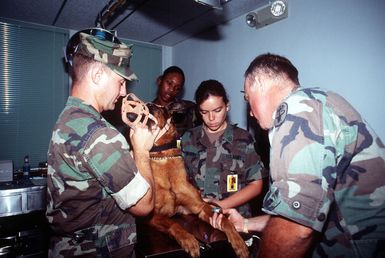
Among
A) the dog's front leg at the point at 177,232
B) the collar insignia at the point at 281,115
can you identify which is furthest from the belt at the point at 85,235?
the collar insignia at the point at 281,115

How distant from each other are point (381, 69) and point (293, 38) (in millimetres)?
1405

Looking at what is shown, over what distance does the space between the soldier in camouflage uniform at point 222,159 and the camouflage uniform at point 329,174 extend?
1813 mm

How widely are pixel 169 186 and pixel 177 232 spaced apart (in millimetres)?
638

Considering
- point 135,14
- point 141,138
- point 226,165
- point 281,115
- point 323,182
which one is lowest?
point 226,165

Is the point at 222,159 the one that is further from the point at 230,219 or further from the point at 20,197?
the point at 20,197

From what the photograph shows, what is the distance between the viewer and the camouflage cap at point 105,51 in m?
1.84

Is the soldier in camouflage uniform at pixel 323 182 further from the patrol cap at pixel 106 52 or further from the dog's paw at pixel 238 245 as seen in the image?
the patrol cap at pixel 106 52

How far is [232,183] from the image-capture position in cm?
330

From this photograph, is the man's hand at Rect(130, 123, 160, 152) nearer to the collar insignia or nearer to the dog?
the dog

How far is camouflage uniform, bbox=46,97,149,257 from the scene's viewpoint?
1.57m

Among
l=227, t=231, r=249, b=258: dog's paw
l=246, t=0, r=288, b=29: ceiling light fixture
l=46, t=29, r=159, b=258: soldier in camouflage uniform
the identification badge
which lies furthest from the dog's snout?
l=246, t=0, r=288, b=29: ceiling light fixture

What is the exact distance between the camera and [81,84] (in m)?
1.89

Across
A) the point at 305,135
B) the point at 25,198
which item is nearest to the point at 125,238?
the point at 305,135

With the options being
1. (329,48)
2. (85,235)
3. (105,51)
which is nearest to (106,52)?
(105,51)
